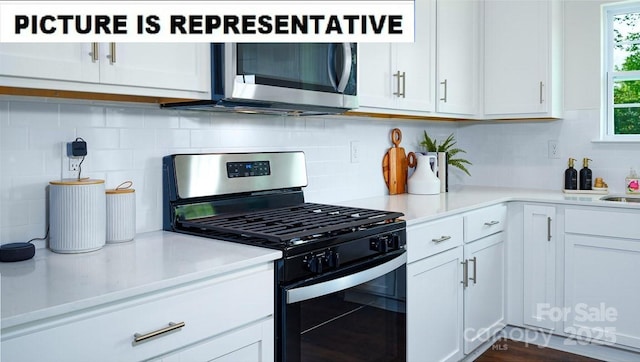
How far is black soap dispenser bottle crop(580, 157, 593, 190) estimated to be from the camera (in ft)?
10.5

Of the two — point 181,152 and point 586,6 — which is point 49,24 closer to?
point 181,152

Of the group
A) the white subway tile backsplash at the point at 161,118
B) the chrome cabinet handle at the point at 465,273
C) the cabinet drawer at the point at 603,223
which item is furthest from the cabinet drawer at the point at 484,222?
the white subway tile backsplash at the point at 161,118

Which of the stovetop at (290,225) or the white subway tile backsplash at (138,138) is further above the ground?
the white subway tile backsplash at (138,138)

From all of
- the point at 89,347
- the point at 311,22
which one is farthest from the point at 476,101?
the point at 89,347

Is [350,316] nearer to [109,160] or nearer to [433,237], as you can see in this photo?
[433,237]

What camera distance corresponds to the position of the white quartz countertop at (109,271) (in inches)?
42.8

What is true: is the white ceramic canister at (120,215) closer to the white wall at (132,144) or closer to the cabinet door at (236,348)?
the white wall at (132,144)

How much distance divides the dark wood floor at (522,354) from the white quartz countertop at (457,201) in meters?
0.83

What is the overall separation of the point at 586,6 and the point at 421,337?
2.34 metres

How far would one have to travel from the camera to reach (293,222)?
190 cm

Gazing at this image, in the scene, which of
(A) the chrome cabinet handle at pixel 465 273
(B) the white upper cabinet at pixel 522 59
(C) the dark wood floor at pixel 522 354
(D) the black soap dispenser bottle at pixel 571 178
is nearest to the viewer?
(A) the chrome cabinet handle at pixel 465 273

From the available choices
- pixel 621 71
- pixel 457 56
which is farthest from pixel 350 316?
pixel 621 71

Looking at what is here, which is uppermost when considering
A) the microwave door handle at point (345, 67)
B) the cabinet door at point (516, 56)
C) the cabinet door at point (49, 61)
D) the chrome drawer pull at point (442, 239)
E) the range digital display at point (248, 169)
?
the cabinet door at point (516, 56)

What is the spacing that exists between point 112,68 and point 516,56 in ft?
8.35
